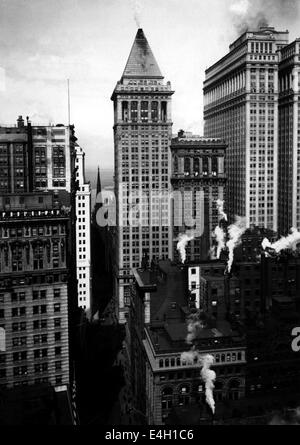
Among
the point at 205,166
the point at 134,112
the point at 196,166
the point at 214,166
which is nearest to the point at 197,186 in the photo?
the point at 196,166

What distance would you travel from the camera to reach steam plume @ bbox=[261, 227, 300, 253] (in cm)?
3101

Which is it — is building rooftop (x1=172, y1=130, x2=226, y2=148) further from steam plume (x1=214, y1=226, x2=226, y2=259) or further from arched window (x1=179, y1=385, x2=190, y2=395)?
arched window (x1=179, y1=385, x2=190, y2=395)

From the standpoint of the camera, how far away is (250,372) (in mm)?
22375

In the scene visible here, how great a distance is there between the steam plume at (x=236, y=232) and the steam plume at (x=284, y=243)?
180 centimetres

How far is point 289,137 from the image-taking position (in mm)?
41500

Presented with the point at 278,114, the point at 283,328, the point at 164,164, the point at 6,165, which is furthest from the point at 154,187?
the point at 283,328

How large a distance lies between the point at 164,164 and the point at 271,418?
80.8 feet

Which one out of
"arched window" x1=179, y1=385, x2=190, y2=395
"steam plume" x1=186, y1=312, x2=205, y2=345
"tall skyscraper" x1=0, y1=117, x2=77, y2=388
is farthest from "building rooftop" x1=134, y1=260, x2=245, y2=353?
"tall skyscraper" x1=0, y1=117, x2=77, y2=388

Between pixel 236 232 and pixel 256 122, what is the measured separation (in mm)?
8865

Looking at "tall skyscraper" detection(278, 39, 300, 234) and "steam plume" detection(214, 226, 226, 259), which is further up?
"tall skyscraper" detection(278, 39, 300, 234)

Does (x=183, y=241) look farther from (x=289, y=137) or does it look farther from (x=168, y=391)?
(x=168, y=391)

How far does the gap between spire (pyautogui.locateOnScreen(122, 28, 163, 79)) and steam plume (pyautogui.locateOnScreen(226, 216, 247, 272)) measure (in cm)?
1176

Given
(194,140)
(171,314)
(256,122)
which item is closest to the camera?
(171,314)

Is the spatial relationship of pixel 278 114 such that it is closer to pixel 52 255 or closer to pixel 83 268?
pixel 83 268
